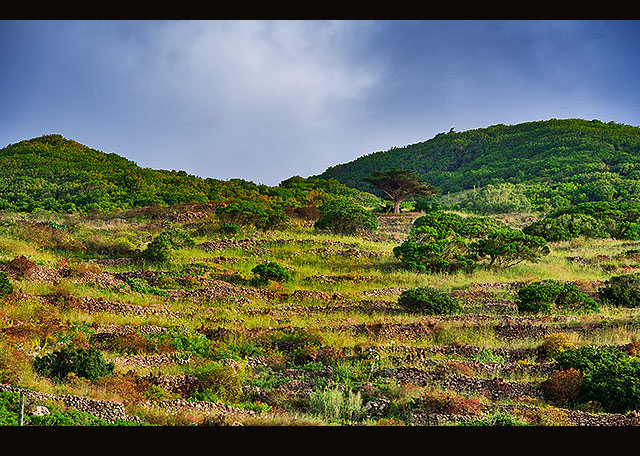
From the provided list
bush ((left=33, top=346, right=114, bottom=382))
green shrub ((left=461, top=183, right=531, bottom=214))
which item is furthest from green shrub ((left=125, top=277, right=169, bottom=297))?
green shrub ((left=461, top=183, right=531, bottom=214))

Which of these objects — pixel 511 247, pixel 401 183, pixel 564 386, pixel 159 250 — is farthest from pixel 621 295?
pixel 401 183

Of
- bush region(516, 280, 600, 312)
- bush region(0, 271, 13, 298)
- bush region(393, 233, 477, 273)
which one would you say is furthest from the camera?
bush region(393, 233, 477, 273)

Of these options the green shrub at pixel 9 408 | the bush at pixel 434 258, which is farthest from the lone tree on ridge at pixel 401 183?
the green shrub at pixel 9 408

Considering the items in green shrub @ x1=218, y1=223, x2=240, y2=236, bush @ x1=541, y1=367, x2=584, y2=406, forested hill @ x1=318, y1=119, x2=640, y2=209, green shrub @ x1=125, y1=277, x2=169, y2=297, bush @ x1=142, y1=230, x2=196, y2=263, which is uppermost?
forested hill @ x1=318, y1=119, x2=640, y2=209

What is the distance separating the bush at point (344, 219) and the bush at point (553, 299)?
17.6 meters

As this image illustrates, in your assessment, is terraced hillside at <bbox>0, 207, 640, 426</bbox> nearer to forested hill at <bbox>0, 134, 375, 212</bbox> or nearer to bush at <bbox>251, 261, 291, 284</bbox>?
bush at <bbox>251, 261, 291, 284</bbox>

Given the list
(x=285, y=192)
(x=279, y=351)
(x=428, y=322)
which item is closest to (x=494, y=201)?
(x=285, y=192)

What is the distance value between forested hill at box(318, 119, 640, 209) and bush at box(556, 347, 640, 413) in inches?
2303

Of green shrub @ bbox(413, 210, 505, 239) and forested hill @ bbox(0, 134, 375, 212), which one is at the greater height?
forested hill @ bbox(0, 134, 375, 212)

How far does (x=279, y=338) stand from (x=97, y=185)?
134ft

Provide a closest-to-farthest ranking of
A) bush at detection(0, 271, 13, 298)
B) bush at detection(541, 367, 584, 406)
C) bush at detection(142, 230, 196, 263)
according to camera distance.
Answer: bush at detection(541, 367, 584, 406)
bush at detection(0, 271, 13, 298)
bush at detection(142, 230, 196, 263)

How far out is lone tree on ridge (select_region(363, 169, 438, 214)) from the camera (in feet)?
148

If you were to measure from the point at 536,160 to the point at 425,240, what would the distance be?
73.2m

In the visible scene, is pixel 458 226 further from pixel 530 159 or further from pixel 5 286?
pixel 530 159
